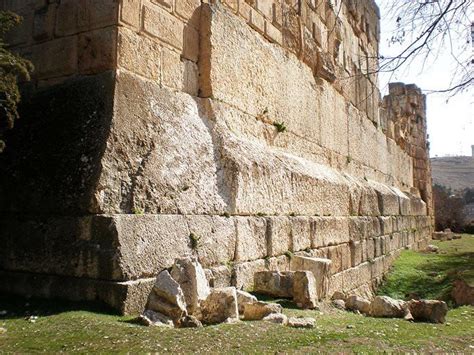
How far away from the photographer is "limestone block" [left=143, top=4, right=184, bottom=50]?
3.64m

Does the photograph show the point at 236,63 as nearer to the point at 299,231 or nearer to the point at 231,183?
the point at 231,183

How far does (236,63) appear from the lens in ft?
15.1

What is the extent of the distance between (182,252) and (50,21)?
Answer: 203cm

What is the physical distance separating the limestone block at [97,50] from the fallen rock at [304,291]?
7.30 feet

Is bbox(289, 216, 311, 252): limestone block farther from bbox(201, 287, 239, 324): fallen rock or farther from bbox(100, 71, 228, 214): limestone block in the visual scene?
bbox(201, 287, 239, 324): fallen rock

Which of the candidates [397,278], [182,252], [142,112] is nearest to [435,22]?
[142,112]

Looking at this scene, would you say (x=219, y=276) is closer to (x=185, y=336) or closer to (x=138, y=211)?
(x=138, y=211)

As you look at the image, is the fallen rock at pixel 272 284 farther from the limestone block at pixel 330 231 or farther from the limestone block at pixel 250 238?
the limestone block at pixel 330 231

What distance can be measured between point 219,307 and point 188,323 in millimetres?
293

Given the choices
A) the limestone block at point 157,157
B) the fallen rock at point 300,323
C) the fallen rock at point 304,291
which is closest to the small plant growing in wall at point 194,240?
the limestone block at point 157,157

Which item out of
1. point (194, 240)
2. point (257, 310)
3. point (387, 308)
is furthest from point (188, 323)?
point (387, 308)

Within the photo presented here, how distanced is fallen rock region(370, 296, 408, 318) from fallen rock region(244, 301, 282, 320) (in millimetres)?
1544

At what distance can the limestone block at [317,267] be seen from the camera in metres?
4.74

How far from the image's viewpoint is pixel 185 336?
2.60m
